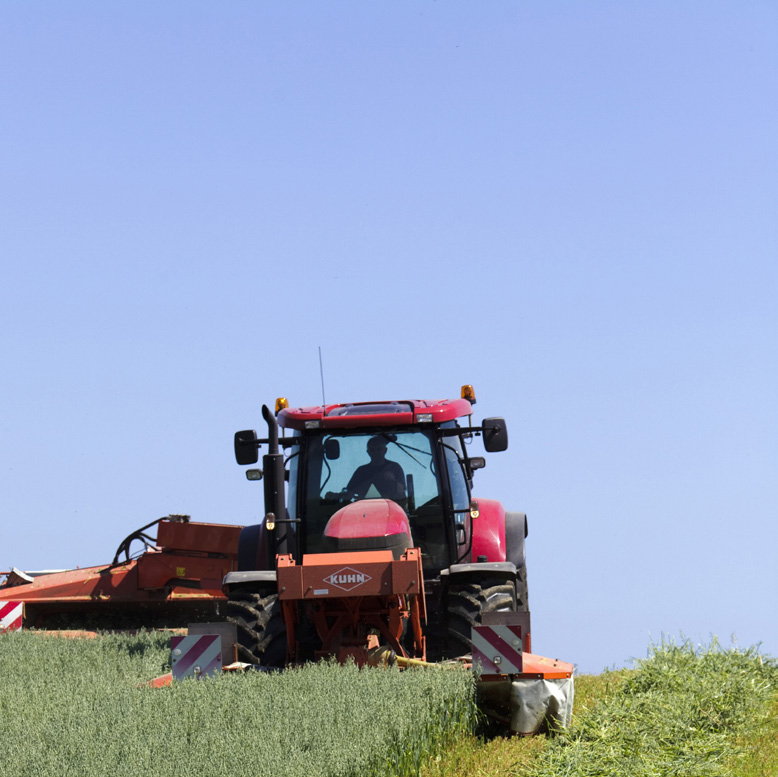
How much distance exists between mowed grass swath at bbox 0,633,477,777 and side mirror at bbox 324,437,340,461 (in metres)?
2.00

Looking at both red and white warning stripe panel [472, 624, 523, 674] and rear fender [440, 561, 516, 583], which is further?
rear fender [440, 561, 516, 583]

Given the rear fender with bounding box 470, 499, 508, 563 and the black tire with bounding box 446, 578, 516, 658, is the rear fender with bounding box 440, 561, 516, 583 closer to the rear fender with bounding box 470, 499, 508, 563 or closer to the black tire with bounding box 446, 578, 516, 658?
the black tire with bounding box 446, 578, 516, 658

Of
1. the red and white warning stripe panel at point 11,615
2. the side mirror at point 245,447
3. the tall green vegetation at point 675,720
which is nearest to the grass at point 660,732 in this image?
the tall green vegetation at point 675,720

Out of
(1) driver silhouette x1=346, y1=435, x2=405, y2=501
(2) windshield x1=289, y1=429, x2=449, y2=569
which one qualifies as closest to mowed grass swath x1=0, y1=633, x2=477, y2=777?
(2) windshield x1=289, y1=429, x2=449, y2=569

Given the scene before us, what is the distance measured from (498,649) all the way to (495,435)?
2318 mm

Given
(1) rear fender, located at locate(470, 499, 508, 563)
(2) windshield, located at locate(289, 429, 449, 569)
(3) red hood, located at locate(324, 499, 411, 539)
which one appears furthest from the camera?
(1) rear fender, located at locate(470, 499, 508, 563)

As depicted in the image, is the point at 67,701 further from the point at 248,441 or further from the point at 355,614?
the point at 248,441

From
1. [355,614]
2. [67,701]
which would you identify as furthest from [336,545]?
[67,701]

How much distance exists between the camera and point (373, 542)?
771 cm

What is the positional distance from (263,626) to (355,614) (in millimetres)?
770

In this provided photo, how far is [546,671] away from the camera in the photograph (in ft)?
22.5

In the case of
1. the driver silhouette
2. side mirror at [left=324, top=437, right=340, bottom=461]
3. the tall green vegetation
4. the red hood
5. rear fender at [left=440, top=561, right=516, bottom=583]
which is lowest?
the tall green vegetation

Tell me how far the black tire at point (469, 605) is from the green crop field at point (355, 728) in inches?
34.1

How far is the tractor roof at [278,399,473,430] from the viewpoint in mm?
8633
